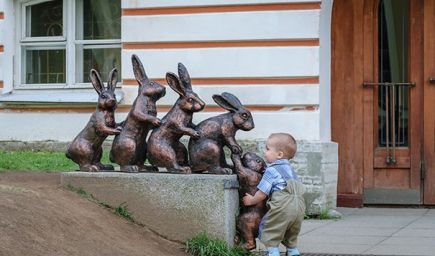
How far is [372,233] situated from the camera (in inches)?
406

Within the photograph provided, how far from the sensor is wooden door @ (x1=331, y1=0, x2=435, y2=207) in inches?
513

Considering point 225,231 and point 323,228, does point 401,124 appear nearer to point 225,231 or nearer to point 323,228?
point 323,228

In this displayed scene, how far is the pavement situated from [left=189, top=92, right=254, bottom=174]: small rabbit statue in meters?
1.42

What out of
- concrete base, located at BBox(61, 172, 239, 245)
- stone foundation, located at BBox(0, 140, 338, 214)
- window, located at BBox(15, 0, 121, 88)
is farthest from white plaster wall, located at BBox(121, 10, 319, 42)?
concrete base, located at BBox(61, 172, 239, 245)

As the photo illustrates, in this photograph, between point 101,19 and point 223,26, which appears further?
point 101,19

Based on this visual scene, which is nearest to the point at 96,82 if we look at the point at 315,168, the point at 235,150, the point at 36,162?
the point at 235,150

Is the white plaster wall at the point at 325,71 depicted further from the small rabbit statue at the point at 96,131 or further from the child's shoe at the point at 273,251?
the child's shoe at the point at 273,251

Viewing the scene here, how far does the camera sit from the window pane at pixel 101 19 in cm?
1377

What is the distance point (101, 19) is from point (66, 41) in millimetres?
653

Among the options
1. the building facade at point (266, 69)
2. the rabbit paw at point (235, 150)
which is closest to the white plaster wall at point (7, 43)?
the building facade at point (266, 69)

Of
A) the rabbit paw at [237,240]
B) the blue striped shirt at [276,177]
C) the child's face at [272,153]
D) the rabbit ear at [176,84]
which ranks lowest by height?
the rabbit paw at [237,240]

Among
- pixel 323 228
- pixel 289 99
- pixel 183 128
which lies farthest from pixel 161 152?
pixel 289 99

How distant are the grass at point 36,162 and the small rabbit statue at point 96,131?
1965mm

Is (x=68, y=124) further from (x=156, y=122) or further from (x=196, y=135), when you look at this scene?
(x=196, y=135)
